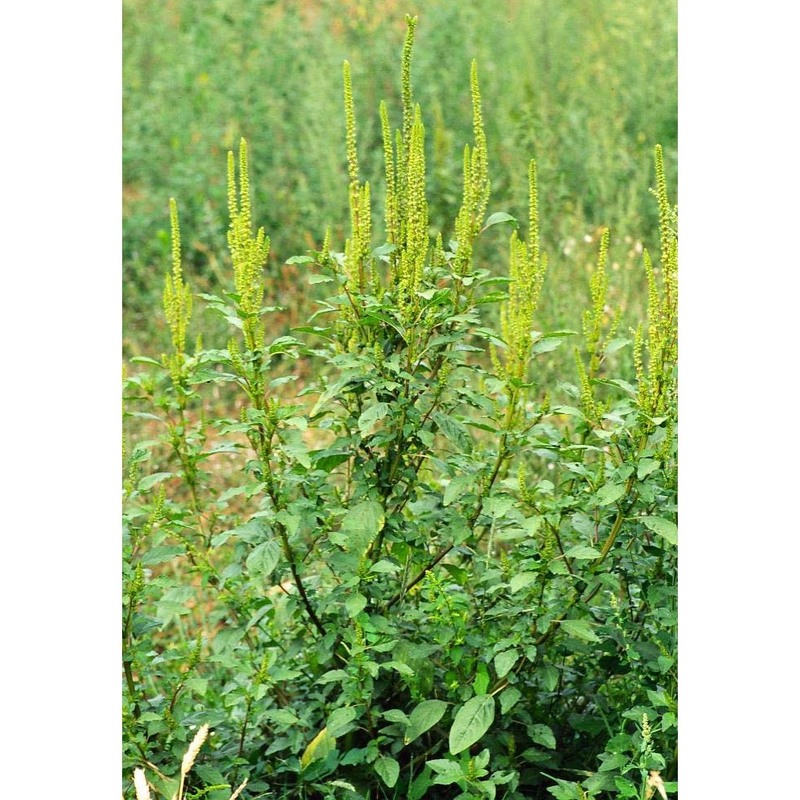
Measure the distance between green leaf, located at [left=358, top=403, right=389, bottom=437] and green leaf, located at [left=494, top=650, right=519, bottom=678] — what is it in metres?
0.49

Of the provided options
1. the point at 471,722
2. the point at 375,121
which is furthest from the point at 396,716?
the point at 375,121

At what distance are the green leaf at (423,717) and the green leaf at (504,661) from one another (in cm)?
17

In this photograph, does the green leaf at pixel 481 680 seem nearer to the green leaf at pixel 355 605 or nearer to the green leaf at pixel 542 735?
the green leaf at pixel 542 735

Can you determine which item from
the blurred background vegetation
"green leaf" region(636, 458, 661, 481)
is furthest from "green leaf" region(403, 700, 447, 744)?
the blurred background vegetation

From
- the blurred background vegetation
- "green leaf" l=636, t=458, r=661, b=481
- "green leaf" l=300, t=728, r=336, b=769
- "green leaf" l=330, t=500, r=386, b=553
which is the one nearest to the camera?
"green leaf" l=636, t=458, r=661, b=481

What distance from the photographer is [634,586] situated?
8.20 feet

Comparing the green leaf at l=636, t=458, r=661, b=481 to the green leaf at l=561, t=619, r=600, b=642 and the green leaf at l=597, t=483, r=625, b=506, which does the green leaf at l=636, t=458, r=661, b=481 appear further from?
the green leaf at l=561, t=619, r=600, b=642

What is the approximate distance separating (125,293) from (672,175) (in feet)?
8.72

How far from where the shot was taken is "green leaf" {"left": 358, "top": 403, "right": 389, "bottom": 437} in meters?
2.00

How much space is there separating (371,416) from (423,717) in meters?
0.62

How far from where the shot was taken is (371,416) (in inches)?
79.0

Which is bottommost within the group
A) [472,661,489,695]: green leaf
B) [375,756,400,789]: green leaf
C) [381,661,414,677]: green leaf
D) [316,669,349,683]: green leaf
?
[375,756,400,789]: green leaf

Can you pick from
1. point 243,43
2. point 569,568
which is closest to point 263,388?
point 569,568
